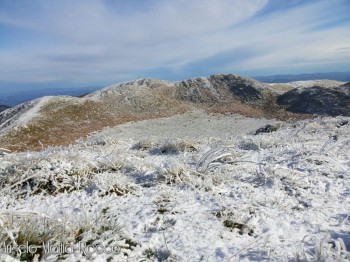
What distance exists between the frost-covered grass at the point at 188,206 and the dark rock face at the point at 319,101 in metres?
33.3

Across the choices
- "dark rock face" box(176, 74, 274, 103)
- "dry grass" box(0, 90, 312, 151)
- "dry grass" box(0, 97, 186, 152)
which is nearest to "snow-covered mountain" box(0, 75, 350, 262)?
"dry grass" box(0, 97, 186, 152)

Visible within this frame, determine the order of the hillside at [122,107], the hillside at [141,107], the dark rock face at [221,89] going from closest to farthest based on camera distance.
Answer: the hillside at [122,107], the hillside at [141,107], the dark rock face at [221,89]

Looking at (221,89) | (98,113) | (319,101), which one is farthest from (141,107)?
(319,101)

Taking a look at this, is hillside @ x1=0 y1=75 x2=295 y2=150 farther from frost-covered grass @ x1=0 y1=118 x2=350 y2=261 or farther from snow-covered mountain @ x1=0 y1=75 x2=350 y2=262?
frost-covered grass @ x1=0 y1=118 x2=350 y2=261

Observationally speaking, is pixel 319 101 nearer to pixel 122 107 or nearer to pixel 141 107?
pixel 141 107

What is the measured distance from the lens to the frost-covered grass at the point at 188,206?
122 inches

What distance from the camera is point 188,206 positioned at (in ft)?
14.2

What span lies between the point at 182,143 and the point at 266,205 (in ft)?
16.7

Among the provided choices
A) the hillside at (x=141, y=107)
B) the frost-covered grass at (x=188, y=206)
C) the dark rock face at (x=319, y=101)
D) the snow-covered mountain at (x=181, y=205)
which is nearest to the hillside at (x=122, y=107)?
the hillside at (x=141, y=107)

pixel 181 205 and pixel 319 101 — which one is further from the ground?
pixel 181 205

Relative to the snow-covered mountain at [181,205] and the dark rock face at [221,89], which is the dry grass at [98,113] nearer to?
the dark rock face at [221,89]

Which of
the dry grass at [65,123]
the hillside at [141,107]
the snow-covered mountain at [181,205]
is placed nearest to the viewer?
the snow-covered mountain at [181,205]

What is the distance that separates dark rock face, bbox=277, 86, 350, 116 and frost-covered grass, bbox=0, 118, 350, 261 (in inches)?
1312

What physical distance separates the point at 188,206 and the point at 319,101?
39180mm
